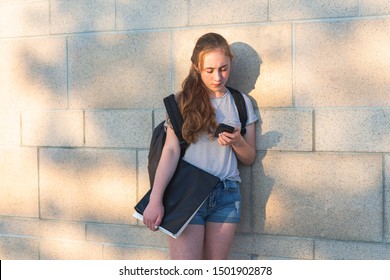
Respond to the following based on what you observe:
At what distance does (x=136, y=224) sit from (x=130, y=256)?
0.87 feet

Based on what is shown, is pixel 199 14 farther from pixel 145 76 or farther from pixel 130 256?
pixel 130 256

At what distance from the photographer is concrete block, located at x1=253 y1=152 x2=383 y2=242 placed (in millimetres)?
4203

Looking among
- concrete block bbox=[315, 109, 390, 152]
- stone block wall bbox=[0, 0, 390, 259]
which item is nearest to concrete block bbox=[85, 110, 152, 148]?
stone block wall bbox=[0, 0, 390, 259]

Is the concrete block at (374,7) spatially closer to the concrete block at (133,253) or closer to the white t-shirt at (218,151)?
the white t-shirt at (218,151)

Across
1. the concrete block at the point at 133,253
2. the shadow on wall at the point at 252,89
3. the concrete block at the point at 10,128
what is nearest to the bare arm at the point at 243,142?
the shadow on wall at the point at 252,89

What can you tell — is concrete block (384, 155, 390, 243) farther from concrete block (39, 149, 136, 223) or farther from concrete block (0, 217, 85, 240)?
concrete block (0, 217, 85, 240)

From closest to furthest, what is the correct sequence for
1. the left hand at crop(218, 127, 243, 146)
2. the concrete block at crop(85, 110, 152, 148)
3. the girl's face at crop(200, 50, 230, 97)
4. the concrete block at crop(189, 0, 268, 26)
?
the left hand at crop(218, 127, 243, 146)
the girl's face at crop(200, 50, 230, 97)
the concrete block at crop(189, 0, 268, 26)
the concrete block at crop(85, 110, 152, 148)

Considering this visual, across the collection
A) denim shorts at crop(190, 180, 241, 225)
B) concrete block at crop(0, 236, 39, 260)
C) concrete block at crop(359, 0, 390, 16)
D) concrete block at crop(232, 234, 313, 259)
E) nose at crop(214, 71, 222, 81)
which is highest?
concrete block at crop(359, 0, 390, 16)

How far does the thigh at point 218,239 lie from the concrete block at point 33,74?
1747mm

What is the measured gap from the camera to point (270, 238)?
4.50 m

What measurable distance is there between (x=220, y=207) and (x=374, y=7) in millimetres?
1696

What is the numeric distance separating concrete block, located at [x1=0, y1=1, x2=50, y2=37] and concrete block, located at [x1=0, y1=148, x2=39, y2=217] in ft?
3.27

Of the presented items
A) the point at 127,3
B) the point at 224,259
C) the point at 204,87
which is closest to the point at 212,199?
the point at 224,259

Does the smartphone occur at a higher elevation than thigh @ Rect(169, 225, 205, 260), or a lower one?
higher
